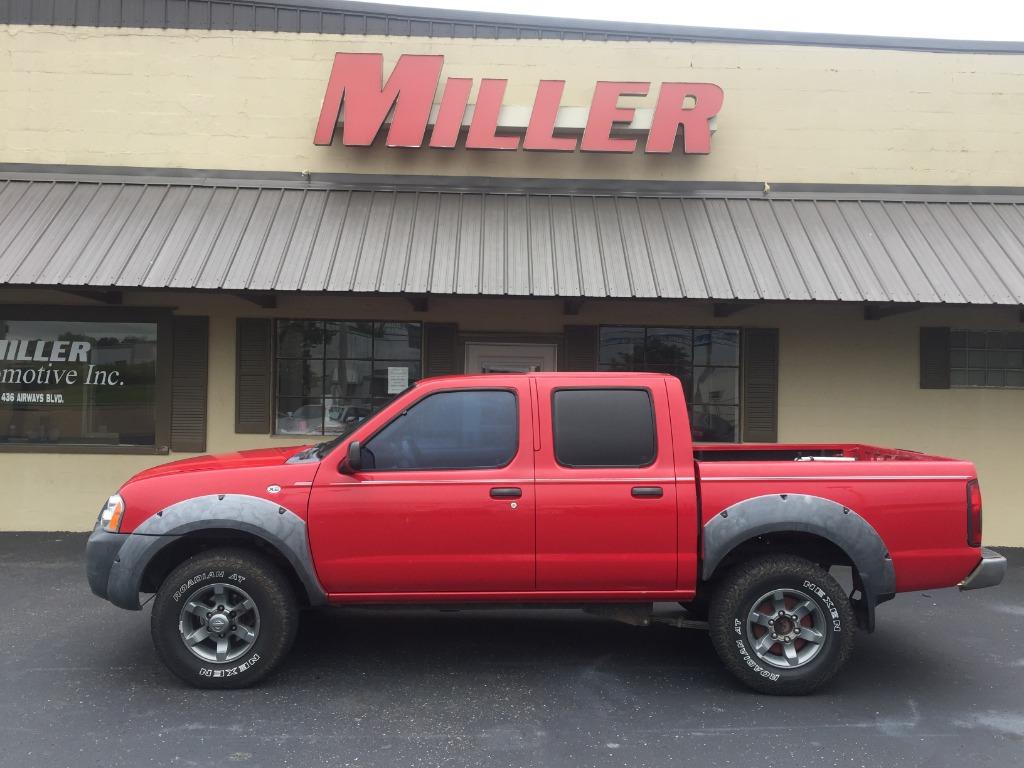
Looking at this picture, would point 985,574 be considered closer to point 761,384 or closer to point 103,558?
point 761,384

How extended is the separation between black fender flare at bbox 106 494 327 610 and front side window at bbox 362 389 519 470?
1.99ft

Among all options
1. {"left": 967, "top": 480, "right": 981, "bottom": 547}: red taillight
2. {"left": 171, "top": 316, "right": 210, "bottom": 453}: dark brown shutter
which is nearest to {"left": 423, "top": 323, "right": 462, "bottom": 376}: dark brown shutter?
{"left": 171, "top": 316, "right": 210, "bottom": 453}: dark brown shutter

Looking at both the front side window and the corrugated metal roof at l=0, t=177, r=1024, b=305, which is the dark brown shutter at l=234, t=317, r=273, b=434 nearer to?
the corrugated metal roof at l=0, t=177, r=1024, b=305

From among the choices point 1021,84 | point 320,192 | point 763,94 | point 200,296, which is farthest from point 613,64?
point 200,296

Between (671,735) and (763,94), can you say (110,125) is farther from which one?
(671,735)

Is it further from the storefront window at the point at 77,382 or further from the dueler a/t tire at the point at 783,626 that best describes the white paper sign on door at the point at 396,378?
the dueler a/t tire at the point at 783,626

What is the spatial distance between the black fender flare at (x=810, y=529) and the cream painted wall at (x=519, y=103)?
5.50 m

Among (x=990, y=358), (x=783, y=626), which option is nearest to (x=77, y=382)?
(x=783, y=626)

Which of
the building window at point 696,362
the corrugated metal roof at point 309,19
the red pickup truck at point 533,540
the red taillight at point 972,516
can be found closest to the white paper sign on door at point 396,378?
the building window at point 696,362

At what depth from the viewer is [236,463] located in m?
4.70

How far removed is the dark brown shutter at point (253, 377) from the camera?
27.9 ft

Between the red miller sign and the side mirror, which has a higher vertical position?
the red miller sign

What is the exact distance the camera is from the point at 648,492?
443 cm

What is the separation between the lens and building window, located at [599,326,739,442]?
8703 millimetres
